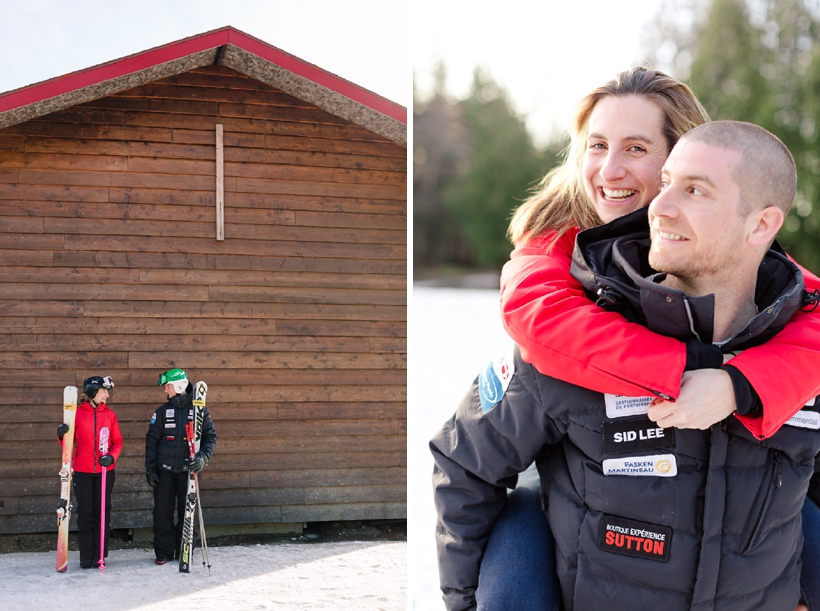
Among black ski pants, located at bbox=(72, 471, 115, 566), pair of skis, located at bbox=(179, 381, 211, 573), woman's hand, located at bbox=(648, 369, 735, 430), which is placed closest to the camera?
woman's hand, located at bbox=(648, 369, 735, 430)

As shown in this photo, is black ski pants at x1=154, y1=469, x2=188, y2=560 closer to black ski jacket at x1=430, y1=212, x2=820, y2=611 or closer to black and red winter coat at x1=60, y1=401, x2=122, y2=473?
black and red winter coat at x1=60, y1=401, x2=122, y2=473

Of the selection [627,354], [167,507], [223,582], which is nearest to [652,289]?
[627,354]

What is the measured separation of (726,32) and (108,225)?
80.5 ft

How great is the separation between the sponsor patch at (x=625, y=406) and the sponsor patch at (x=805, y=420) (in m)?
0.28

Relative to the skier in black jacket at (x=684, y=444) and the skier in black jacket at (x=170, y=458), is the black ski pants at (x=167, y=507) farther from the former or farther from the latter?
the skier in black jacket at (x=684, y=444)

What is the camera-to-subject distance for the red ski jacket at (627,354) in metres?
1.30

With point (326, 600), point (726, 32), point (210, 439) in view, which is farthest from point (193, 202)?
point (726, 32)

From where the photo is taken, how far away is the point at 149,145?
5.71m

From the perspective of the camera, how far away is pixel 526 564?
1517 mm

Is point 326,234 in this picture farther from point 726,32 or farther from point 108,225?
point 726,32

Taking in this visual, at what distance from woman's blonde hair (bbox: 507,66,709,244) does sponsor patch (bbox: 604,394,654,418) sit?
0.45 m

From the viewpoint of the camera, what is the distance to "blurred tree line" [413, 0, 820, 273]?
2155 cm

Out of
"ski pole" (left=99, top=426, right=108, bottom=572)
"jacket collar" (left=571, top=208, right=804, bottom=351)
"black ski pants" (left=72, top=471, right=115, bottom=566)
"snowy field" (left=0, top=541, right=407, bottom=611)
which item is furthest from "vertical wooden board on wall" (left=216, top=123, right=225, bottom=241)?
"jacket collar" (left=571, top=208, right=804, bottom=351)

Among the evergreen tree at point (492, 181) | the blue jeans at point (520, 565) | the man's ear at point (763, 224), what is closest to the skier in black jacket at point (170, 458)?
the blue jeans at point (520, 565)
